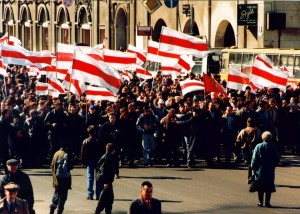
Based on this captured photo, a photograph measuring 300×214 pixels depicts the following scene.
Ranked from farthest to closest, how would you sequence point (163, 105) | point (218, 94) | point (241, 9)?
point (241, 9)
point (218, 94)
point (163, 105)

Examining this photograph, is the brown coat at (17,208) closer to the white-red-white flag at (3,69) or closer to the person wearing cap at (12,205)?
the person wearing cap at (12,205)

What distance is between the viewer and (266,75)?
23.7 m

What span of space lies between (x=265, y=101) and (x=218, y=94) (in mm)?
2439

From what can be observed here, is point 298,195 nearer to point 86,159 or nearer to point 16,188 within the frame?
point 86,159

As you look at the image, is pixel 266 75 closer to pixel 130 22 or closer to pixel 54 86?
pixel 54 86

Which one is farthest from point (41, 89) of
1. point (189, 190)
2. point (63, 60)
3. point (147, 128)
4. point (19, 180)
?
point (19, 180)

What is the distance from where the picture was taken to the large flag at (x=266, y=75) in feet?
77.1

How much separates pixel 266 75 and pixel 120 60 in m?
4.88

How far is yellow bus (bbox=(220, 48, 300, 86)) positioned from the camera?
1410 inches

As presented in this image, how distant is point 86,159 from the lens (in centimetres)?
1720

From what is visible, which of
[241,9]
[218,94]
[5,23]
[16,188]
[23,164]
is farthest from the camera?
[5,23]

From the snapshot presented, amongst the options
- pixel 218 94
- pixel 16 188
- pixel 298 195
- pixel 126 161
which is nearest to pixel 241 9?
pixel 218 94

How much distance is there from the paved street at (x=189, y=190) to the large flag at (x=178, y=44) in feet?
11.5

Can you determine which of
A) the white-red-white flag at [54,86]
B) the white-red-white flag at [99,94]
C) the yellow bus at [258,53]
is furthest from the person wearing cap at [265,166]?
the yellow bus at [258,53]
